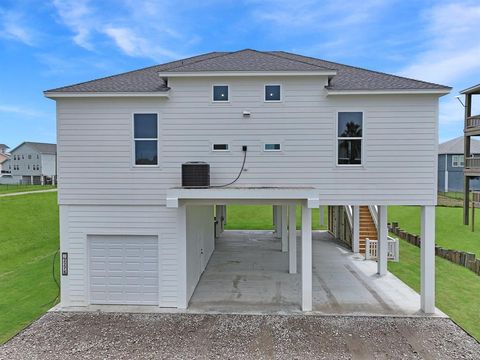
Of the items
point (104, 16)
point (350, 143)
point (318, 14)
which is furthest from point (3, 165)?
point (350, 143)

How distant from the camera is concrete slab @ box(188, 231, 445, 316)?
31.0 ft

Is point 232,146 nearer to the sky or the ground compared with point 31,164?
nearer to the ground

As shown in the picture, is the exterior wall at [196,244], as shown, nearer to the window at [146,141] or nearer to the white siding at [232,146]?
the white siding at [232,146]

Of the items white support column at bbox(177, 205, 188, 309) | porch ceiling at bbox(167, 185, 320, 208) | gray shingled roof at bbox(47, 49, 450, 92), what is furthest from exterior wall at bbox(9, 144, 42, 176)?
porch ceiling at bbox(167, 185, 320, 208)

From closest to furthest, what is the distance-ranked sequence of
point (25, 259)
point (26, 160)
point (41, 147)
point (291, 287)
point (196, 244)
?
1. point (291, 287)
2. point (196, 244)
3. point (25, 259)
4. point (26, 160)
5. point (41, 147)

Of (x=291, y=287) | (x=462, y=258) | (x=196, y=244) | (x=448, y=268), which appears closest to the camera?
(x=291, y=287)

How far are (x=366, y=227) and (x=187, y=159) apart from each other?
37.5 feet

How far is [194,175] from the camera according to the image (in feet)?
30.3

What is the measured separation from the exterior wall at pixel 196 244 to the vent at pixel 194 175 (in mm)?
1179

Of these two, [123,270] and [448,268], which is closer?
[123,270]

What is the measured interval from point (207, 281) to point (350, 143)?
663 centimetres

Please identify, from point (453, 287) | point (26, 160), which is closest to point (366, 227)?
point (453, 287)

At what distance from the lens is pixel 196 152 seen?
9.67 m

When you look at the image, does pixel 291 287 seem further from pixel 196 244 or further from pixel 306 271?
pixel 196 244
